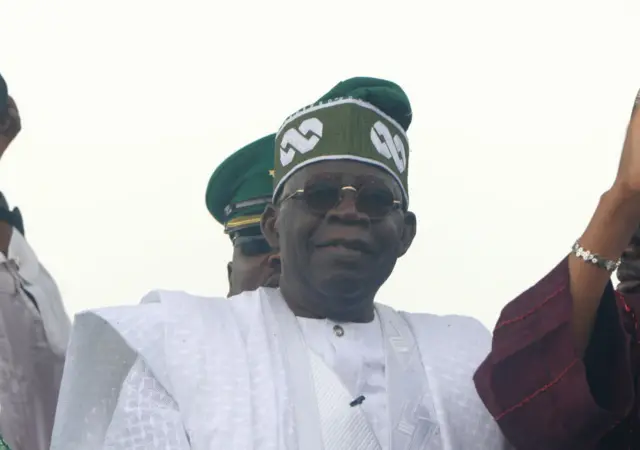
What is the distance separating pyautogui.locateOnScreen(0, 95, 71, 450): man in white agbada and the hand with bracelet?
1.95 metres

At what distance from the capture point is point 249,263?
4.93 metres

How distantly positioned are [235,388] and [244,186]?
191cm

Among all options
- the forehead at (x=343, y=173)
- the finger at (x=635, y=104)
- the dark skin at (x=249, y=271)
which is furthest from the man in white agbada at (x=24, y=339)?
the finger at (x=635, y=104)

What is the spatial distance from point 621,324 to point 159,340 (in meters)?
1.35

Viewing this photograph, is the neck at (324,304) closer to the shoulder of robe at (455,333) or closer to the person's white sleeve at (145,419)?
the shoulder of robe at (455,333)

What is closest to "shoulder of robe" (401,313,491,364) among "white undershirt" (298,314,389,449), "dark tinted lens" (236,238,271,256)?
"white undershirt" (298,314,389,449)

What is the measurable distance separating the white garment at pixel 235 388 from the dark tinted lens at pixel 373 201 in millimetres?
415

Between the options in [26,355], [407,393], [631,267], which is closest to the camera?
[631,267]

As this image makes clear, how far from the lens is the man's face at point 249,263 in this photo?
4859mm

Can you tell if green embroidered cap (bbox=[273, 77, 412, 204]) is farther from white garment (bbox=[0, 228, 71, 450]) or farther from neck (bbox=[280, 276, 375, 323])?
white garment (bbox=[0, 228, 71, 450])

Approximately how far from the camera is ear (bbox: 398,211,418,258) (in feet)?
12.4

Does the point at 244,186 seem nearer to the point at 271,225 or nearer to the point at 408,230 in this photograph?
the point at 271,225

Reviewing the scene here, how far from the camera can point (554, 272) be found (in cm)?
316

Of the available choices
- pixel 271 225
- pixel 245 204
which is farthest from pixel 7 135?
pixel 271 225
